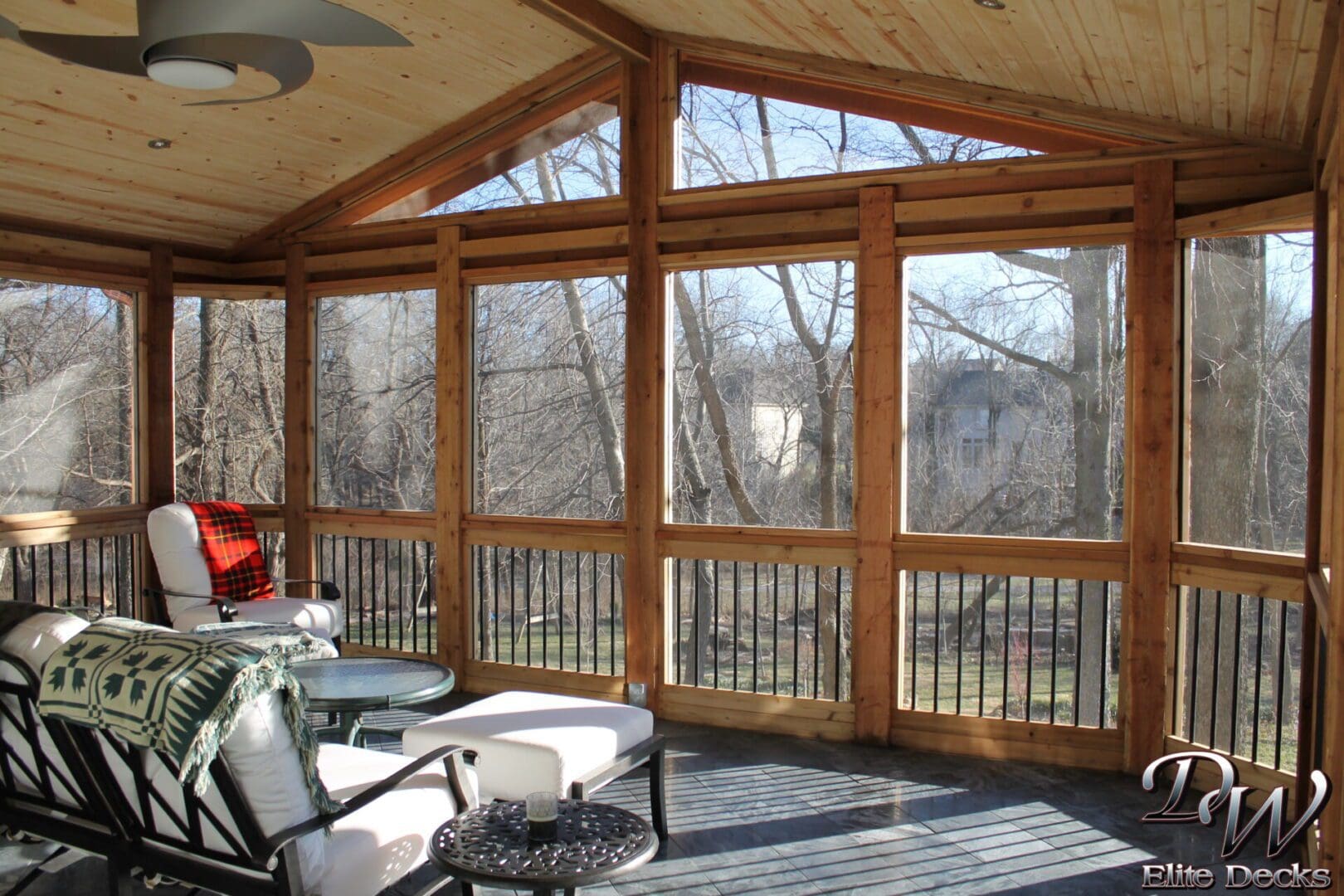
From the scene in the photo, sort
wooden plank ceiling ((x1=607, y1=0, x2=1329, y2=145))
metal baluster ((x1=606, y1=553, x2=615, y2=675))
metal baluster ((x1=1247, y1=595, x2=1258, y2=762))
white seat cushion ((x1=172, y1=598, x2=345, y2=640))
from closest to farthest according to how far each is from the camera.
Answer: wooden plank ceiling ((x1=607, y1=0, x2=1329, y2=145)) < metal baluster ((x1=1247, y1=595, x2=1258, y2=762)) < white seat cushion ((x1=172, y1=598, x2=345, y2=640)) < metal baluster ((x1=606, y1=553, x2=615, y2=675))

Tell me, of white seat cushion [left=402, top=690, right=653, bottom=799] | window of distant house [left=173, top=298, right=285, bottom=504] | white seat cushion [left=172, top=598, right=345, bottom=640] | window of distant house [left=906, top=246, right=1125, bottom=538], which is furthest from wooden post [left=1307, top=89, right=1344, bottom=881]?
window of distant house [left=173, top=298, right=285, bottom=504]

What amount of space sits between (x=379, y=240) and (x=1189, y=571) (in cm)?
472

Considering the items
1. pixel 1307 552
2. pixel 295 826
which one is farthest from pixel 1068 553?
pixel 295 826

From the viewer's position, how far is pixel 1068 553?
183 inches

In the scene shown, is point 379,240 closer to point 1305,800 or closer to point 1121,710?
point 1121,710

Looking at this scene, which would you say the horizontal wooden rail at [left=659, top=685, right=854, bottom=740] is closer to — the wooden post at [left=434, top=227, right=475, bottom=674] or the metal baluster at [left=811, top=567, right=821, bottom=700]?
the metal baluster at [left=811, top=567, right=821, bottom=700]

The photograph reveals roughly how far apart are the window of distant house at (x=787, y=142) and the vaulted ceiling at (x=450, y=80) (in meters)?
0.29

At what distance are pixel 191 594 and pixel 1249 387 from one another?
17.1 ft

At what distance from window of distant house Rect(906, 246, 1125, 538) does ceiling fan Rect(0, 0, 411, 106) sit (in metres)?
2.92

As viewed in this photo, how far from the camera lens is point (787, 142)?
5.16 meters

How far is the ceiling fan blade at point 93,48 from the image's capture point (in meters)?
2.93

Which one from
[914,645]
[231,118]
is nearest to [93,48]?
[231,118]

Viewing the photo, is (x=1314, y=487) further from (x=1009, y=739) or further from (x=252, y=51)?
(x=252, y=51)

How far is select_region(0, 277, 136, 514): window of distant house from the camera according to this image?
5.69 m
